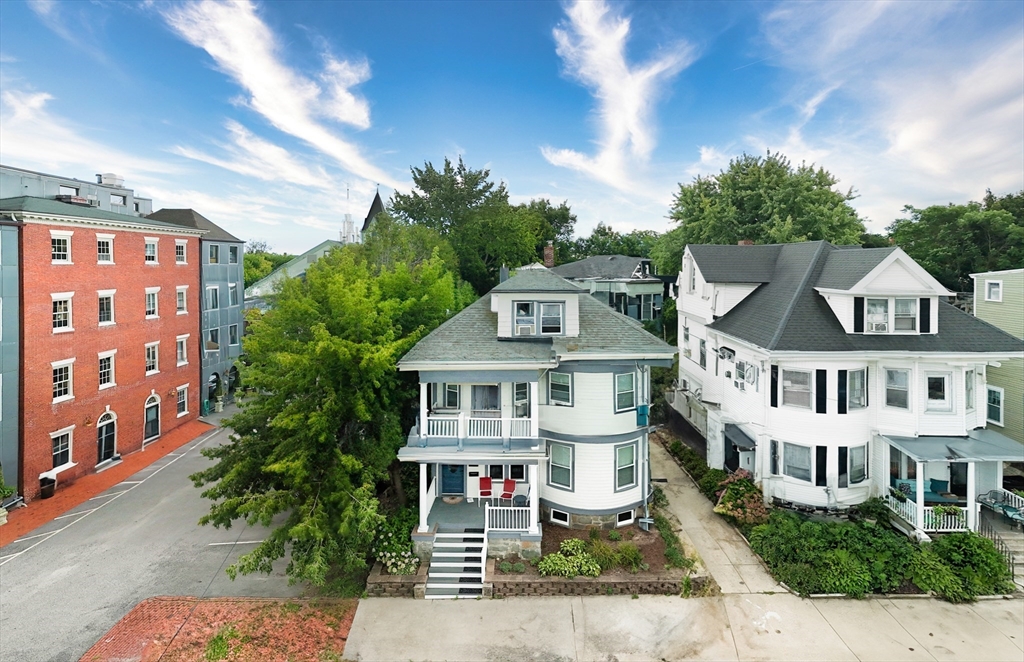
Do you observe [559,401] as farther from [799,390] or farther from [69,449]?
[69,449]

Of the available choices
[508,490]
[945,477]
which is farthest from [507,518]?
[945,477]

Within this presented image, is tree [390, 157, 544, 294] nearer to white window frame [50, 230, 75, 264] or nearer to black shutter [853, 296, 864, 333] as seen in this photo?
white window frame [50, 230, 75, 264]

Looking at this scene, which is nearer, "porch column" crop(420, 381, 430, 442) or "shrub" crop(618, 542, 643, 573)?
"shrub" crop(618, 542, 643, 573)

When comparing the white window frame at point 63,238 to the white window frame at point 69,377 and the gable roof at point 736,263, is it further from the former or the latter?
the gable roof at point 736,263

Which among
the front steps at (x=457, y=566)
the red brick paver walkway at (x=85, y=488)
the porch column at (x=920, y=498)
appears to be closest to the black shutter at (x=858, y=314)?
the porch column at (x=920, y=498)

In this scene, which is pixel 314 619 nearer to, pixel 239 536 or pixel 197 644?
pixel 197 644

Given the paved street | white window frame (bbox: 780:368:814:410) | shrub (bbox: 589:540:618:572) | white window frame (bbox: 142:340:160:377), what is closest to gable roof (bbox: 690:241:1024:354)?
white window frame (bbox: 780:368:814:410)

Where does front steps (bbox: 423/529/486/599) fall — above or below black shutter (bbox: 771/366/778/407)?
below
